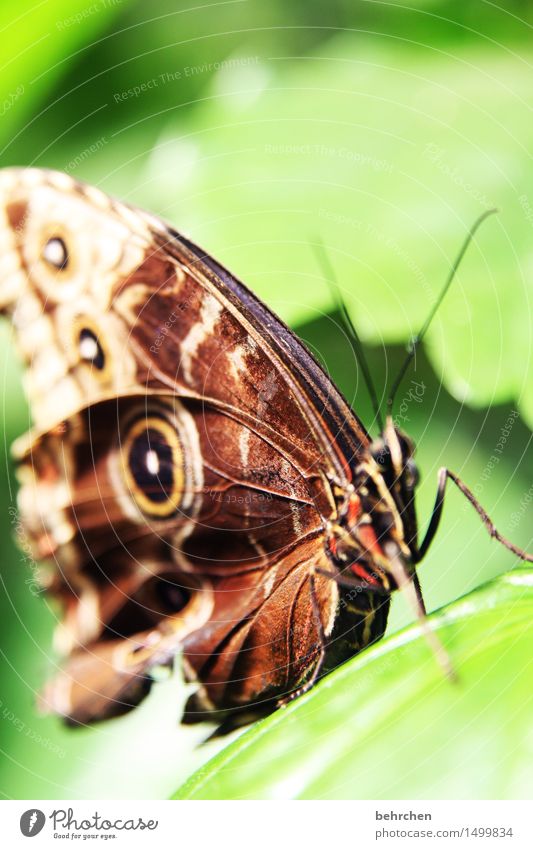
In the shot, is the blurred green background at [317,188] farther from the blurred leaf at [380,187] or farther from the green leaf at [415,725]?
the green leaf at [415,725]

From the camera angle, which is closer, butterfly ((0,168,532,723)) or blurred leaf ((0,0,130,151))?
butterfly ((0,168,532,723))

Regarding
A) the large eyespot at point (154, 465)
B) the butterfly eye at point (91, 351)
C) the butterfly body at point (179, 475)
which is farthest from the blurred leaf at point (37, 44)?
the large eyespot at point (154, 465)

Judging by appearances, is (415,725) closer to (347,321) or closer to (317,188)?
(347,321)

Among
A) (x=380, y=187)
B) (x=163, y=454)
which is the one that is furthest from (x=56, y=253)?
(x=380, y=187)

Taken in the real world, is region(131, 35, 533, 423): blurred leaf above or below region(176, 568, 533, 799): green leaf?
above

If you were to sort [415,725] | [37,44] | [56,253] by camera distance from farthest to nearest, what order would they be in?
[37,44]
[56,253]
[415,725]

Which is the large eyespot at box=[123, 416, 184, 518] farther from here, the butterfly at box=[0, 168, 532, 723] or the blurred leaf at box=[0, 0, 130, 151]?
the blurred leaf at box=[0, 0, 130, 151]

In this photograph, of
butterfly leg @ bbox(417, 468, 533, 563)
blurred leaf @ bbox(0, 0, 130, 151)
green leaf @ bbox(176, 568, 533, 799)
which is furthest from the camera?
blurred leaf @ bbox(0, 0, 130, 151)

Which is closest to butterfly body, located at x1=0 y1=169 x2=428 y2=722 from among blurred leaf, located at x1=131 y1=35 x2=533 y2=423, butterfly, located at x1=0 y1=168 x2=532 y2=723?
butterfly, located at x1=0 y1=168 x2=532 y2=723
